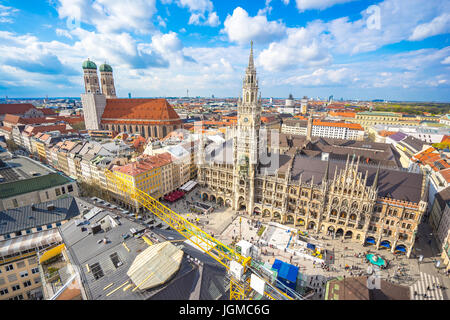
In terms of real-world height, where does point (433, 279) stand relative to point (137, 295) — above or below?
below

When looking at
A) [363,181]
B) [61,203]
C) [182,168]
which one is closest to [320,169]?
[363,181]

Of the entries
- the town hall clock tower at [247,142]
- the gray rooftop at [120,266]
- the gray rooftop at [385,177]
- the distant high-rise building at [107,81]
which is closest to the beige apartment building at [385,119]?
the gray rooftop at [385,177]

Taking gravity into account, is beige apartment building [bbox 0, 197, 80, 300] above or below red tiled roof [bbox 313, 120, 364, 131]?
below

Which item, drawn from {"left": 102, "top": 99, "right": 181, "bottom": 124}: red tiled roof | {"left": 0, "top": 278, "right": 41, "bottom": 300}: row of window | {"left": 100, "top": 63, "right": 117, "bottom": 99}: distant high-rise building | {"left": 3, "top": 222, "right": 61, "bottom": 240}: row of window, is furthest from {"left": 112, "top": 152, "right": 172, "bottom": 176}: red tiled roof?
{"left": 100, "top": 63, "right": 117, "bottom": 99}: distant high-rise building

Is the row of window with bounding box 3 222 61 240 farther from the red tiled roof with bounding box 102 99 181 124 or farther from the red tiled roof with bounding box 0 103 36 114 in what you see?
the red tiled roof with bounding box 0 103 36 114

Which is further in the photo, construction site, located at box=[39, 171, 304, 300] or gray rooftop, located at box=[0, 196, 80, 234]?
gray rooftop, located at box=[0, 196, 80, 234]

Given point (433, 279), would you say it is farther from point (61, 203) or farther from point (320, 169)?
point (61, 203)
